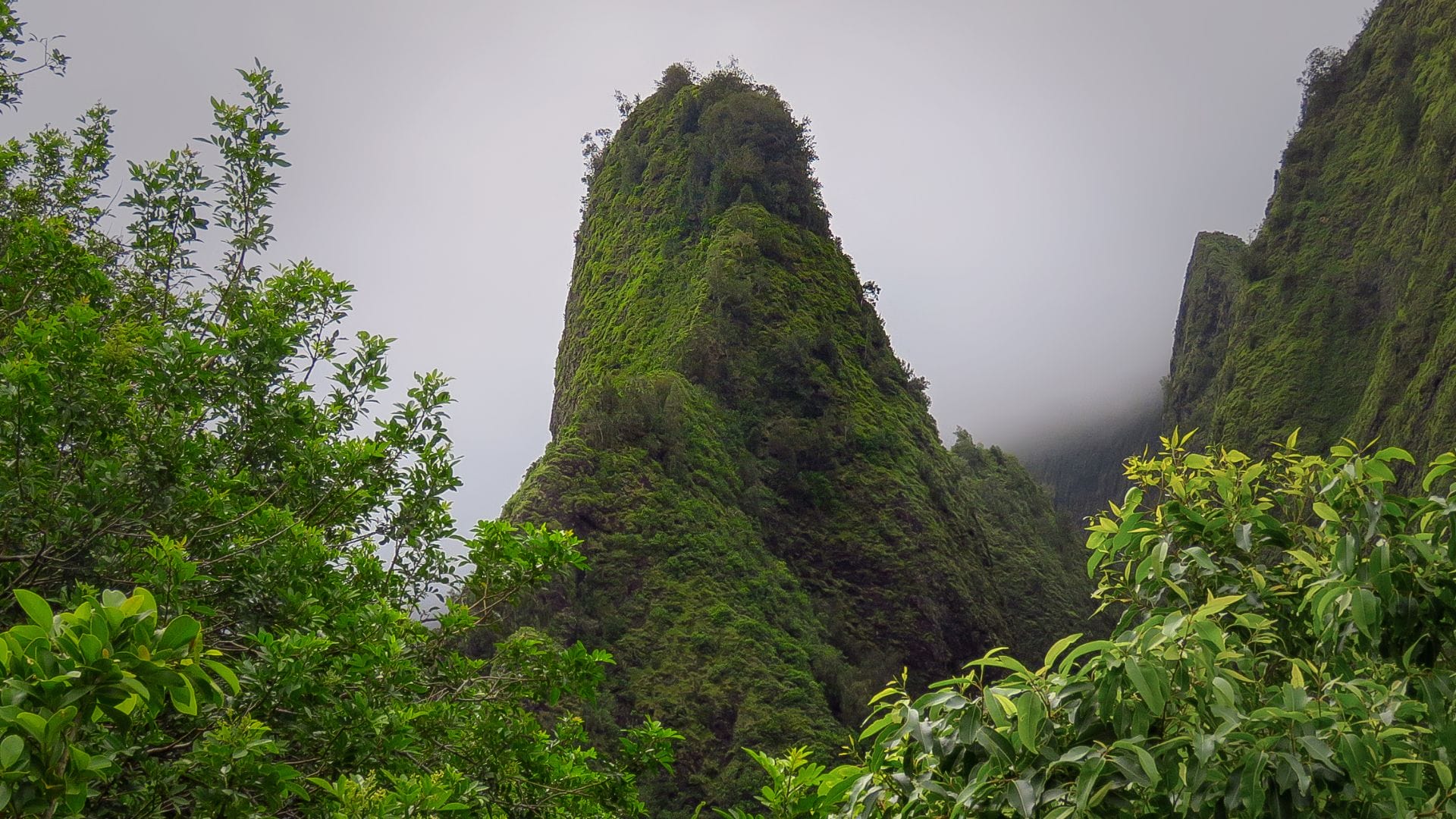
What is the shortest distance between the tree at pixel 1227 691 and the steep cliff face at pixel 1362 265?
36641mm

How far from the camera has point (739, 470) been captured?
34.4 meters

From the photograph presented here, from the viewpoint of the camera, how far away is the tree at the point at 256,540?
156 inches

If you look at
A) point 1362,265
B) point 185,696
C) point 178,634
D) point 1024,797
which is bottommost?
point 1024,797

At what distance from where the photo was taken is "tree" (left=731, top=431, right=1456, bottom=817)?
2.48m

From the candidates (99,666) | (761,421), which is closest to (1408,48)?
(761,421)

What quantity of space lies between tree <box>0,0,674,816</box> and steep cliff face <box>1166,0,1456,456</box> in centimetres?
3723

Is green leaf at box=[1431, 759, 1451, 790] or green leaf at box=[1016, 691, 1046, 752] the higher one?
green leaf at box=[1016, 691, 1046, 752]

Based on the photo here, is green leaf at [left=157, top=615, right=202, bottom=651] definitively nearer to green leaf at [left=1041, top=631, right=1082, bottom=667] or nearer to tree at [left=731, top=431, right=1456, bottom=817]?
tree at [left=731, top=431, right=1456, bottom=817]

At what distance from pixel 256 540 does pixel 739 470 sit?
97.0ft

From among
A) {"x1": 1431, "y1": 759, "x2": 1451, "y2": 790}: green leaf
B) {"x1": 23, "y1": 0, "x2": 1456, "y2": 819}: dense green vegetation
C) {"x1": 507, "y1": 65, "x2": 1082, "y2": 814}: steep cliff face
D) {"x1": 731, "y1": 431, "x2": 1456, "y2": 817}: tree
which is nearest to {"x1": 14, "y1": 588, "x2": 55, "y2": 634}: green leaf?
{"x1": 23, "y1": 0, "x2": 1456, "y2": 819}: dense green vegetation

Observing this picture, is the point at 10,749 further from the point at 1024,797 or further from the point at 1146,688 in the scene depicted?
the point at 1146,688

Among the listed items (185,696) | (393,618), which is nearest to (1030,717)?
(185,696)

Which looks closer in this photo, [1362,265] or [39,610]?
[39,610]

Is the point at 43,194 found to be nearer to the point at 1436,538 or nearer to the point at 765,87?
the point at 1436,538
